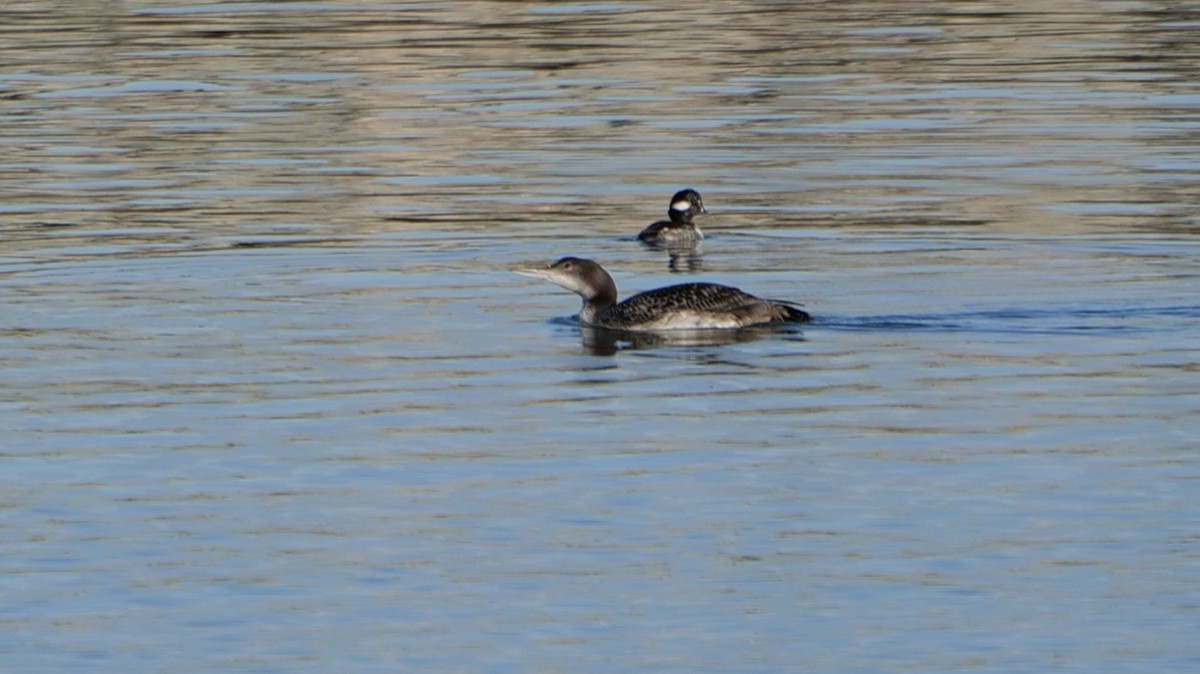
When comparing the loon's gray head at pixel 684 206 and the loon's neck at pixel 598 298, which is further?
the loon's gray head at pixel 684 206

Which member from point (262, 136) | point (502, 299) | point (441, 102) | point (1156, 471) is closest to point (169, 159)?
point (262, 136)

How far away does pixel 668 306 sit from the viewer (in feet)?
58.3

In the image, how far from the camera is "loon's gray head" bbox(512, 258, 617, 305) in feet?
60.3

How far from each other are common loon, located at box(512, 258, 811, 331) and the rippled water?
22 cm

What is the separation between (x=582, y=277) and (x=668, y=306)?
0.87 meters

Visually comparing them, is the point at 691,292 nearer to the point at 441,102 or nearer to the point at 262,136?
the point at 262,136

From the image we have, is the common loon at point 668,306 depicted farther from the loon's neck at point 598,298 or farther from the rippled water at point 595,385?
the rippled water at point 595,385

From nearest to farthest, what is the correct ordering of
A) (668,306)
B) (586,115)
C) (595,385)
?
(595,385) → (668,306) → (586,115)

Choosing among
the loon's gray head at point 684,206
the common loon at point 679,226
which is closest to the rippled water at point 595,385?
the common loon at point 679,226

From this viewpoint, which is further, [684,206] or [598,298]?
[684,206]

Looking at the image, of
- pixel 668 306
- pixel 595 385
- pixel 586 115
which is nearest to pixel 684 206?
pixel 668 306

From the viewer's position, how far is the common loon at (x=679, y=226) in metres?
22.5

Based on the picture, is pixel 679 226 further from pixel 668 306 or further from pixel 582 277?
pixel 668 306

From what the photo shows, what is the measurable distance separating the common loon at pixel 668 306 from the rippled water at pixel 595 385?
221mm
